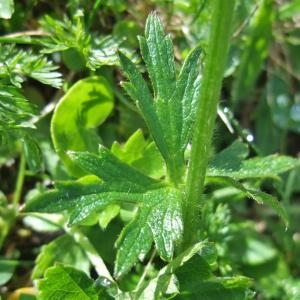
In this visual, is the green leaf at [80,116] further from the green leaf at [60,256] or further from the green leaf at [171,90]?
the green leaf at [171,90]

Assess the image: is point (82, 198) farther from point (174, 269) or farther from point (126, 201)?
point (174, 269)

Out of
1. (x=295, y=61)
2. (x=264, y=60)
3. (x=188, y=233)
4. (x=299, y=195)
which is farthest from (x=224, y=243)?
(x=295, y=61)

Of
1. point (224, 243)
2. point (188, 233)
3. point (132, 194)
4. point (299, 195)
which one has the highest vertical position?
point (132, 194)

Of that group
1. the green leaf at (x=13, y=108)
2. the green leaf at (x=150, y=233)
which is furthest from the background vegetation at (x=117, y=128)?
the green leaf at (x=150, y=233)

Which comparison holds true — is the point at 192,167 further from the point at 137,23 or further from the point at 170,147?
the point at 137,23

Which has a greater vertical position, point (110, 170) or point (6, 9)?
point (6, 9)

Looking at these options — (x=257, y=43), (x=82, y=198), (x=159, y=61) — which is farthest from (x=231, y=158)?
(x=257, y=43)
